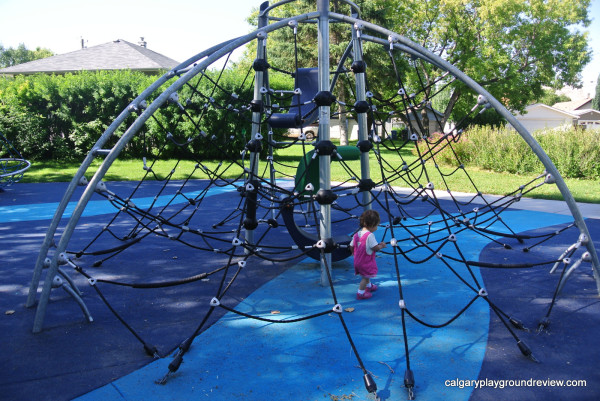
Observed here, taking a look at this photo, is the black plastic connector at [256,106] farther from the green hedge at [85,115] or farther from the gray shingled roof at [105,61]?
the gray shingled roof at [105,61]

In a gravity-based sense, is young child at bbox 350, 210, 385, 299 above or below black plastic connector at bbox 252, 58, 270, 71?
below

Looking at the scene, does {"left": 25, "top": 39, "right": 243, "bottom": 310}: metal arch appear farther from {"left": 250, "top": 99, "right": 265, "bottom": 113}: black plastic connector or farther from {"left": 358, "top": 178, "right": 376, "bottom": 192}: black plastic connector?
{"left": 358, "top": 178, "right": 376, "bottom": 192}: black plastic connector

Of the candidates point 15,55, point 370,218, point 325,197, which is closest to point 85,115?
point 325,197

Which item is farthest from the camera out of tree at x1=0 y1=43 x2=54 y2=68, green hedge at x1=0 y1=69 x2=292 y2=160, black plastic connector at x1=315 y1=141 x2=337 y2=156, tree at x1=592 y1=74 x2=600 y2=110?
tree at x1=0 y1=43 x2=54 y2=68

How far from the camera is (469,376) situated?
8.94 feet

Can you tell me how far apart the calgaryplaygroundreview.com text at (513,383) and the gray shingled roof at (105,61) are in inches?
1134

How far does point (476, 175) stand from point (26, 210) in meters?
10.8

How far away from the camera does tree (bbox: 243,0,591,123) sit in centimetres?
2823

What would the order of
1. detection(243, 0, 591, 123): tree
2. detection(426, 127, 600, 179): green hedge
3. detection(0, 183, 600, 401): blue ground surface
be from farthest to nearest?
detection(243, 0, 591, 123): tree → detection(426, 127, 600, 179): green hedge → detection(0, 183, 600, 401): blue ground surface

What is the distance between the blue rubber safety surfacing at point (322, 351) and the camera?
2574mm

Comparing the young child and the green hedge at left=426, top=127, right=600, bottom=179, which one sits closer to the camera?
the young child

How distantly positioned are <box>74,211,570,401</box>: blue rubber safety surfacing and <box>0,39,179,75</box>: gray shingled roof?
2748 centimetres

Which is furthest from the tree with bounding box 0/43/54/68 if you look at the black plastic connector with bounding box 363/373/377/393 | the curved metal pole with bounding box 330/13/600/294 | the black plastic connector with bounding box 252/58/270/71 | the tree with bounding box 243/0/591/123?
the black plastic connector with bounding box 363/373/377/393

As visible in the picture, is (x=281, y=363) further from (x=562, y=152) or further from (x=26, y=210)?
(x=562, y=152)
